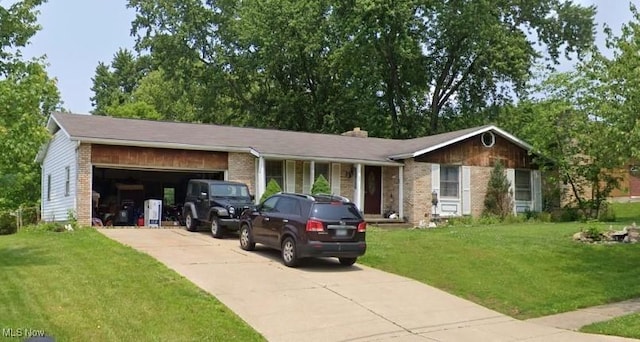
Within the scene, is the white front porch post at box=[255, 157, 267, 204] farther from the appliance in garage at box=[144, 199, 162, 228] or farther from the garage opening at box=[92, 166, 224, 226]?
the appliance in garage at box=[144, 199, 162, 228]

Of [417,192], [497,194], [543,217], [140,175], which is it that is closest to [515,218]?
[497,194]

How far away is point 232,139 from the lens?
77.6ft

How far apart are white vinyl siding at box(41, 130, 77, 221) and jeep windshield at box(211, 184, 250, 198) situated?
4823 mm

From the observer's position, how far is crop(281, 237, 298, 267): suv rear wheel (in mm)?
13372

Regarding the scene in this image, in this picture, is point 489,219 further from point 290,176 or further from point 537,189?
point 290,176

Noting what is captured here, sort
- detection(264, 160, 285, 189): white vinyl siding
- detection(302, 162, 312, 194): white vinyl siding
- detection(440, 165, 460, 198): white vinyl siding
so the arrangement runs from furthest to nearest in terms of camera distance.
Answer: detection(440, 165, 460, 198): white vinyl siding → detection(302, 162, 312, 194): white vinyl siding → detection(264, 160, 285, 189): white vinyl siding

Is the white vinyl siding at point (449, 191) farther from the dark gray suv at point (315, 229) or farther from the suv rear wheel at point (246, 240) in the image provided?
the dark gray suv at point (315, 229)

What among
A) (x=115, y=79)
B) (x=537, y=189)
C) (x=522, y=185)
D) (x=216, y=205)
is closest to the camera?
(x=216, y=205)

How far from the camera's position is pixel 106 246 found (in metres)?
14.7

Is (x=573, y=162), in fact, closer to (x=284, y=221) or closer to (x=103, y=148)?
(x=284, y=221)

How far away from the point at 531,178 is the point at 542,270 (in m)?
15.4

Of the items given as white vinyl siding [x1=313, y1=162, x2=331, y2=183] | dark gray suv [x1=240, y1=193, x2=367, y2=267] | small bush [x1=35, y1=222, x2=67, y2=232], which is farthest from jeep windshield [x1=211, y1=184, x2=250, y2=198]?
white vinyl siding [x1=313, y1=162, x2=331, y2=183]

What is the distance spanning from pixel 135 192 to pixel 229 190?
9.93m

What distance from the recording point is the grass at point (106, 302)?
311 inches
